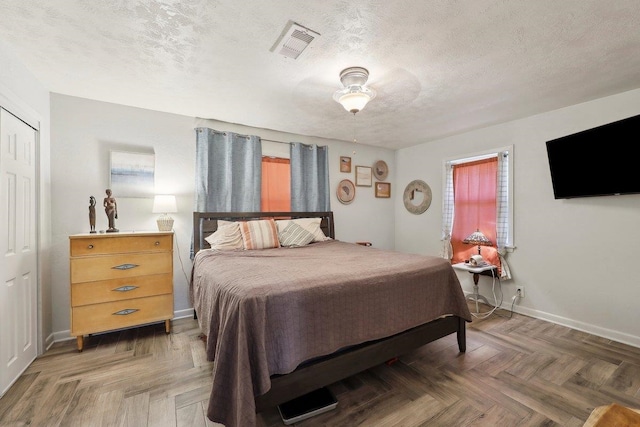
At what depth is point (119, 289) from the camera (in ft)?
8.35

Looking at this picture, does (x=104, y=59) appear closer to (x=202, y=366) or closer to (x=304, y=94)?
(x=304, y=94)

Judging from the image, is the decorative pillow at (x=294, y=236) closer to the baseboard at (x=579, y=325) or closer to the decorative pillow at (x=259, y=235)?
the decorative pillow at (x=259, y=235)

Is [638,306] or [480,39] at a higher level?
[480,39]

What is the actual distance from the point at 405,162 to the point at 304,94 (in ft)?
9.23

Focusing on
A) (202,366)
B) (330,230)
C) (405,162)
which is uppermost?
(405,162)

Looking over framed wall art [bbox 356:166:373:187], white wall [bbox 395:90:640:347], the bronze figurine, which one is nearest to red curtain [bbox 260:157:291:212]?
framed wall art [bbox 356:166:373:187]

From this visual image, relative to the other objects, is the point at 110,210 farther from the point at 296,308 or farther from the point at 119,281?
the point at 296,308

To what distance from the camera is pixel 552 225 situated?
10.2ft

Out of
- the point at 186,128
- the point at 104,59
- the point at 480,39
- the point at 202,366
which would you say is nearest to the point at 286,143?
the point at 186,128

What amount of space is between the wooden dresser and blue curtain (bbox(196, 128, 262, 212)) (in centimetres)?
81

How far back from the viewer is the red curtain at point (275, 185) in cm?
381

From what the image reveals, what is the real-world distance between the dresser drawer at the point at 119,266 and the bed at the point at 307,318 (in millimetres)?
609

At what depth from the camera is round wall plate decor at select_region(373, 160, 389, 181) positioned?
482cm

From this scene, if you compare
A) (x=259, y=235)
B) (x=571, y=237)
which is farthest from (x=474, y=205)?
(x=259, y=235)
